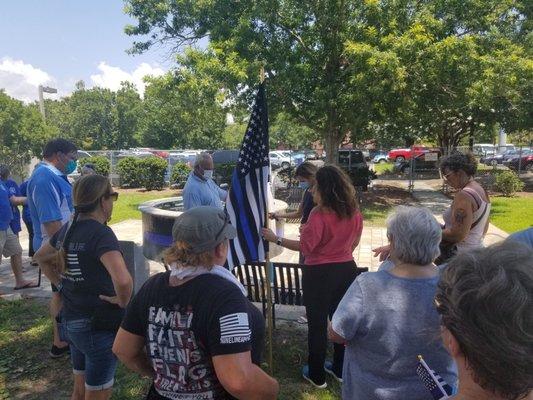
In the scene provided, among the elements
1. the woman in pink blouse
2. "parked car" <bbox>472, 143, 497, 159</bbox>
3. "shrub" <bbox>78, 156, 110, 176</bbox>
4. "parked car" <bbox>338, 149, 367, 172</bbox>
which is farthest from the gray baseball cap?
"parked car" <bbox>472, 143, 497, 159</bbox>

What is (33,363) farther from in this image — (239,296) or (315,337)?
(239,296)

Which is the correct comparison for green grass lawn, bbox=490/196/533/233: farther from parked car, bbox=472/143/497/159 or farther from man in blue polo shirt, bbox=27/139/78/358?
parked car, bbox=472/143/497/159

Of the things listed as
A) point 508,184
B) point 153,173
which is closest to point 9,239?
point 153,173

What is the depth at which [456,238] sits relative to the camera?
11.4ft

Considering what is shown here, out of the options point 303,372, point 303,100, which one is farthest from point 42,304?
point 303,100

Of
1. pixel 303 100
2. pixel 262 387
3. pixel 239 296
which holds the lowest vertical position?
pixel 262 387

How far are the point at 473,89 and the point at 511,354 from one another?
12.6 m

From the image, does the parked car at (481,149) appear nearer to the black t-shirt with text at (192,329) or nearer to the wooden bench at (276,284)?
the wooden bench at (276,284)

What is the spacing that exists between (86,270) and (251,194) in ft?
4.76

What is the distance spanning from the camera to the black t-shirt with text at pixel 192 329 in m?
1.62

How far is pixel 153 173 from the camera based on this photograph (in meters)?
20.0

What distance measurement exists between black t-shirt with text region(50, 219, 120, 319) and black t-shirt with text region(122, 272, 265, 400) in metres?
0.83

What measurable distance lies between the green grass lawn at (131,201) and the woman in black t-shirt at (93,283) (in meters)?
9.78

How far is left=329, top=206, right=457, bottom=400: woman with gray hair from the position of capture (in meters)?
2.00
